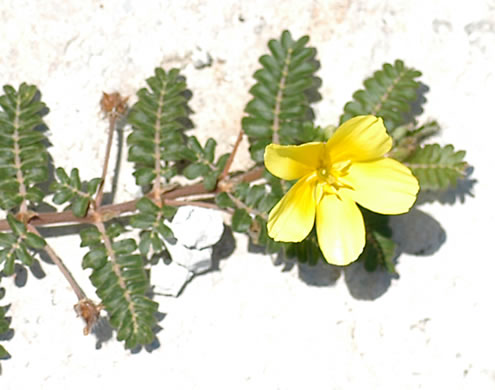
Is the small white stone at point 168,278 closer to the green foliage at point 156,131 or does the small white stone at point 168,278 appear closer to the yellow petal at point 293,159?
the green foliage at point 156,131

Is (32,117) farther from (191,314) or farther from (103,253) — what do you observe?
(191,314)

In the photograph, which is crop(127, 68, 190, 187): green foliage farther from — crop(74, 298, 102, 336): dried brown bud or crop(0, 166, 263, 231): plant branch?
crop(74, 298, 102, 336): dried brown bud

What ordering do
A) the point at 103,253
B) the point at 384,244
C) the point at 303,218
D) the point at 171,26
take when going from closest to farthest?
the point at 303,218
the point at 103,253
the point at 384,244
the point at 171,26

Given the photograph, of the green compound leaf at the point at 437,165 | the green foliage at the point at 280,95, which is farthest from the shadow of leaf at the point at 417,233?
the green foliage at the point at 280,95

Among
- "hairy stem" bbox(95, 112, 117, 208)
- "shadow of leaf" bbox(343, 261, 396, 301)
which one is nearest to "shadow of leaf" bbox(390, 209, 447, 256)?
"shadow of leaf" bbox(343, 261, 396, 301)

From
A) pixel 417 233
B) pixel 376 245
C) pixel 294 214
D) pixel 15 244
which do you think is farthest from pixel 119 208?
pixel 417 233

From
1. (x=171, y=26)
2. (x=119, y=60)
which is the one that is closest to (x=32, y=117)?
(x=119, y=60)
